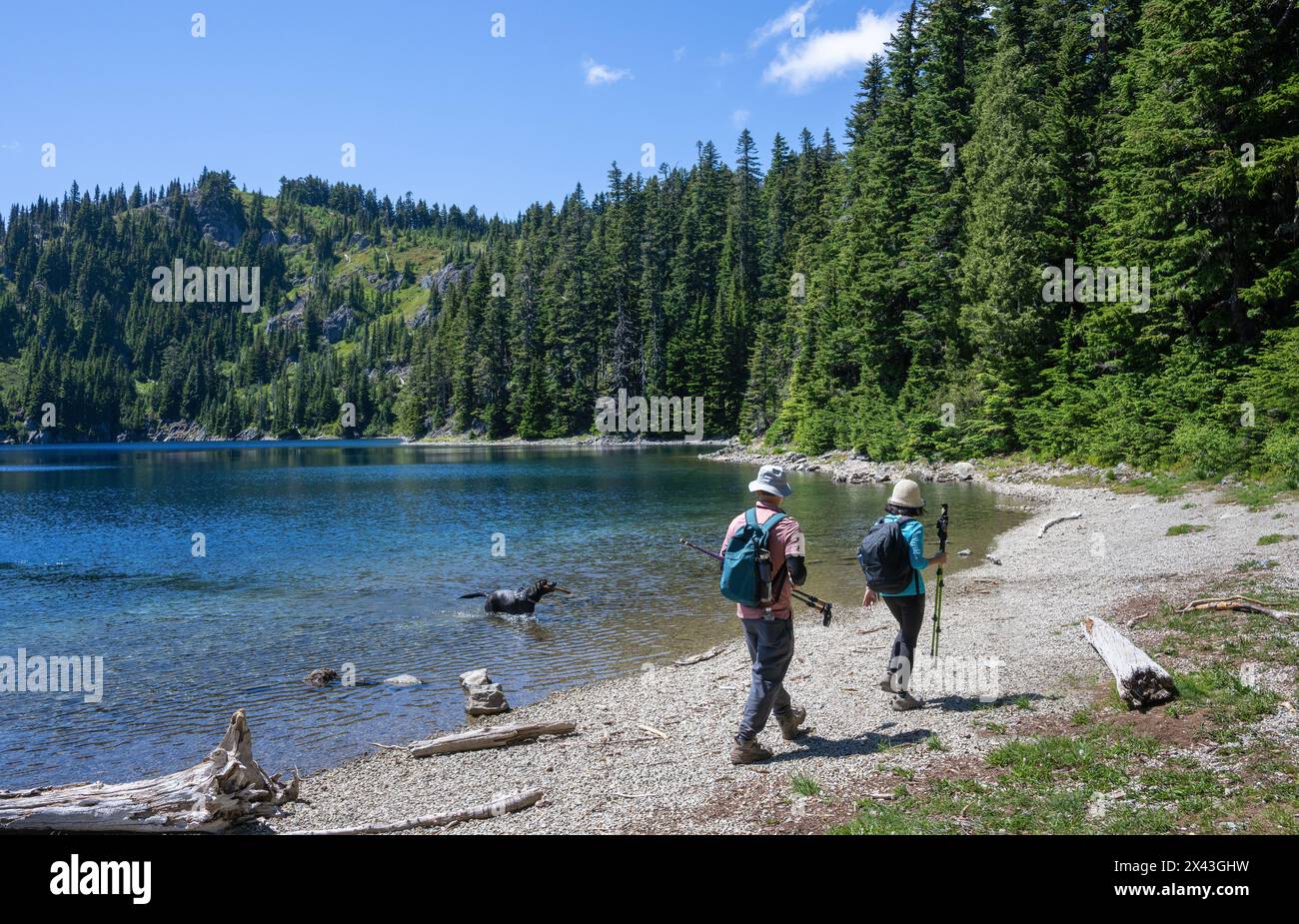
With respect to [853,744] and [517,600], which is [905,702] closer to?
[853,744]

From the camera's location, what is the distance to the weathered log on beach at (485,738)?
36.2 feet

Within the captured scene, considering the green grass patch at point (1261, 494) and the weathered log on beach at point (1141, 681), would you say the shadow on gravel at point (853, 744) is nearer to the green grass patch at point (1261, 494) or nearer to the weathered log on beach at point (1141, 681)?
the weathered log on beach at point (1141, 681)

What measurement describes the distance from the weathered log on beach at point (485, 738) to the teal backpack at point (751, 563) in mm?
4242

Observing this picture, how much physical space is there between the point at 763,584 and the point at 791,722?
1944 millimetres

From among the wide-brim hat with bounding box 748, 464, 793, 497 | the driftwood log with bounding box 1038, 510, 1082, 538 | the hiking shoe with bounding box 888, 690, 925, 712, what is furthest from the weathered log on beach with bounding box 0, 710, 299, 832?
the driftwood log with bounding box 1038, 510, 1082, 538

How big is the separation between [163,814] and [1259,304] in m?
37.7

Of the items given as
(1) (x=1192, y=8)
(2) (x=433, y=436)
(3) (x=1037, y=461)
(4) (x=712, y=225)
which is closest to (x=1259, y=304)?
(1) (x=1192, y=8)

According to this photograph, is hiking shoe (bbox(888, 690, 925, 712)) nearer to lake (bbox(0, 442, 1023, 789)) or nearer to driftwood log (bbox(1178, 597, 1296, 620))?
lake (bbox(0, 442, 1023, 789))

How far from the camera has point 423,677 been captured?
632 inches

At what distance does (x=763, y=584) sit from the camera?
27.3 feet

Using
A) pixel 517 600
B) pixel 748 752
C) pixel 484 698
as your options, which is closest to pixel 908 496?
pixel 748 752

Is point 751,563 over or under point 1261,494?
over

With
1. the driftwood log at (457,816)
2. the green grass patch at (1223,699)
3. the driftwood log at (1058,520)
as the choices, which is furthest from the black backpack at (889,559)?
the driftwood log at (1058,520)

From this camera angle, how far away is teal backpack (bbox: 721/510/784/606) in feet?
27.2
